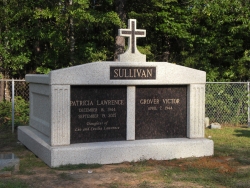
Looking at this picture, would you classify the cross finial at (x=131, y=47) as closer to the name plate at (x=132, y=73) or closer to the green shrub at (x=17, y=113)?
the name plate at (x=132, y=73)

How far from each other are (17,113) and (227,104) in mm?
6852

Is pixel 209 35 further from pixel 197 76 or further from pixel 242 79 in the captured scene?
pixel 197 76

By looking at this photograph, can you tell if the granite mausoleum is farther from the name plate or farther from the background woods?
the background woods

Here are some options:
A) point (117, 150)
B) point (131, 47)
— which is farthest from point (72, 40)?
point (117, 150)

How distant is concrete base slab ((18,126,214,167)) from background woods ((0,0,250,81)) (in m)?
7.32

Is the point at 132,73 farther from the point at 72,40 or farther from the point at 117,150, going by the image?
the point at 72,40

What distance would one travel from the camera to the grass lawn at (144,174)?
5.83 metres

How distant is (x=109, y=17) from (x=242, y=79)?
618 cm

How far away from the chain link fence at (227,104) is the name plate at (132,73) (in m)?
5.86

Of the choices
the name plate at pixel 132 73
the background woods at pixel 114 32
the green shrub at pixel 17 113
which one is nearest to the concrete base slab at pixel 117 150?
the name plate at pixel 132 73

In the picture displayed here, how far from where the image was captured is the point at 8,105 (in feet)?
45.5

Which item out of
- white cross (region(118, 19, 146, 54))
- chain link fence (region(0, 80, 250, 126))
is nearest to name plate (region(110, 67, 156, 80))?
white cross (region(118, 19, 146, 54))

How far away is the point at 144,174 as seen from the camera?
6406mm

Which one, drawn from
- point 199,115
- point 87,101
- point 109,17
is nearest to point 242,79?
point 109,17
